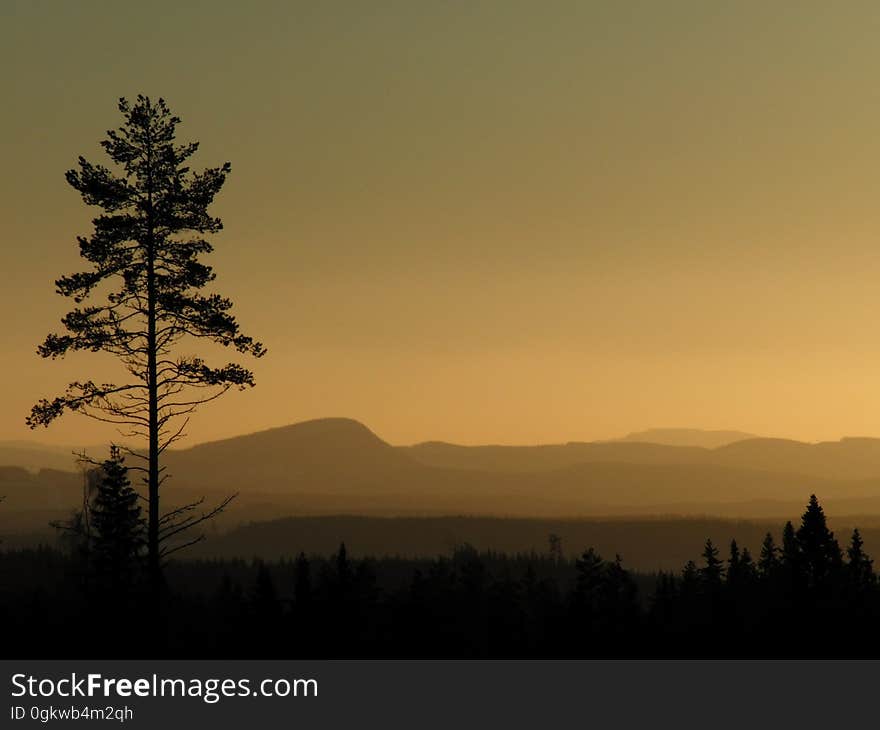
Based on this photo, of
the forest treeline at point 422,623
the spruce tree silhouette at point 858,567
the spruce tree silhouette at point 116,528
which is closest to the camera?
the forest treeline at point 422,623

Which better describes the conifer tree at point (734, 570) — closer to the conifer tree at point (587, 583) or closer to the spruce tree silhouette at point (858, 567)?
the spruce tree silhouette at point (858, 567)

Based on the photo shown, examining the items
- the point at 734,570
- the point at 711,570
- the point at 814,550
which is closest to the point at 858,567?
the point at 734,570

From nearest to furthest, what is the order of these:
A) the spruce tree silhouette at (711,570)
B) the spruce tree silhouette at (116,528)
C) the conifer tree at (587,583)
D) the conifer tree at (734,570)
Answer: the spruce tree silhouette at (116,528), the conifer tree at (587,583), the conifer tree at (734,570), the spruce tree silhouette at (711,570)

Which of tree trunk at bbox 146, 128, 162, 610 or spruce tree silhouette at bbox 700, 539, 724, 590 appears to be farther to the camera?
spruce tree silhouette at bbox 700, 539, 724, 590

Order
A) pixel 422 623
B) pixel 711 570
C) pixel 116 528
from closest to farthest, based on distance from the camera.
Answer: pixel 116 528 < pixel 422 623 < pixel 711 570

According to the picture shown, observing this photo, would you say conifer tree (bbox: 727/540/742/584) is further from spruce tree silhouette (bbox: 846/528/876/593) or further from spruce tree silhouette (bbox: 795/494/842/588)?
spruce tree silhouette (bbox: 795/494/842/588)

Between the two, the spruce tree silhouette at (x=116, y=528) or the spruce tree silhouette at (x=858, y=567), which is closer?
the spruce tree silhouette at (x=116, y=528)

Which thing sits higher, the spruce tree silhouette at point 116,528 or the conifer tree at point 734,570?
the spruce tree silhouette at point 116,528

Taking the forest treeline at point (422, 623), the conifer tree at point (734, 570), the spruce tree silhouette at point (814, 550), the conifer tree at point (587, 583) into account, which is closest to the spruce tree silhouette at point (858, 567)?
the forest treeline at point (422, 623)

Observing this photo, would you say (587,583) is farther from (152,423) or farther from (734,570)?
(152,423)

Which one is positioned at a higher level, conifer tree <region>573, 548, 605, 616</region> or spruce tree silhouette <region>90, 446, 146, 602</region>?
spruce tree silhouette <region>90, 446, 146, 602</region>

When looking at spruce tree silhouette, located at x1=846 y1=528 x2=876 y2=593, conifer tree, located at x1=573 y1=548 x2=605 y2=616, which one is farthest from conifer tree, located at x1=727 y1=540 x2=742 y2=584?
conifer tree, located at x1=573 y1=548 x2=605 y2=616
